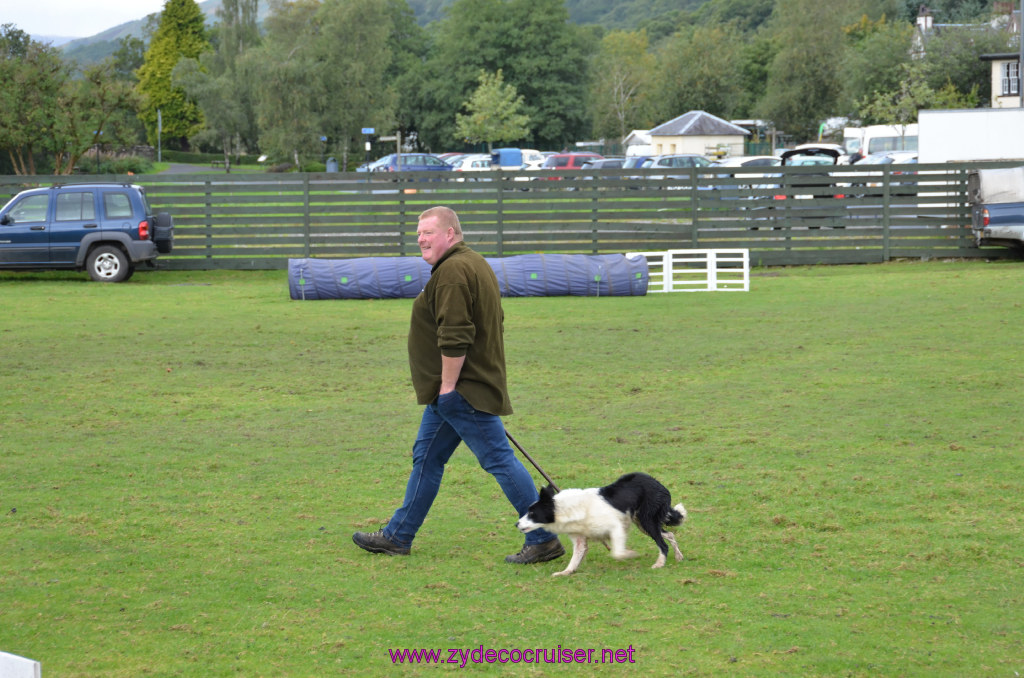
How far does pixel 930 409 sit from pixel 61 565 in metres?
6.82

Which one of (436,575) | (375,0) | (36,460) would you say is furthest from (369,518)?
(375,0)

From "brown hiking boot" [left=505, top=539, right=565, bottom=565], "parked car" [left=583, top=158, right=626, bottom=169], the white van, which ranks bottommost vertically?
"brown hiking boot" [left=505, top=539, right=565, bottom=565]

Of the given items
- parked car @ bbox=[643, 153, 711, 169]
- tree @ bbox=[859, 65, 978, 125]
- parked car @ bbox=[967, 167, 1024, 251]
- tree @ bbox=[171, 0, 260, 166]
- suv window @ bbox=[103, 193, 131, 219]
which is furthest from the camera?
tree @ bbox=[171, 0, 260, 166]

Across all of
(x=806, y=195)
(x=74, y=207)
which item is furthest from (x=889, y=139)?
(x=74, y=207)

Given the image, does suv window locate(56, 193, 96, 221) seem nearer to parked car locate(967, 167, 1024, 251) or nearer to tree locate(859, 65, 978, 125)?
parked car locate(967, 167, 1024, 251)

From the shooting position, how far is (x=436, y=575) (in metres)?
5.72

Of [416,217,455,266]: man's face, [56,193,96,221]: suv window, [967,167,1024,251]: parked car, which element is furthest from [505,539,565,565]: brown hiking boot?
[967,167,1024,251]: parked car

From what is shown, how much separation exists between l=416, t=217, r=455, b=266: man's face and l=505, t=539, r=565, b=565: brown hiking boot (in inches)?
61.9

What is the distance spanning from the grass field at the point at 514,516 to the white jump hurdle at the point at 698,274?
17.4 feet

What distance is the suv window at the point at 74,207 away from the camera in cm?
2114

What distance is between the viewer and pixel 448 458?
5.95 meters

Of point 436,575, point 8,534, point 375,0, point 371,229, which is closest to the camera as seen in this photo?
point 436,575

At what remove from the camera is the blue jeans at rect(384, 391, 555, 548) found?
5.74 metres

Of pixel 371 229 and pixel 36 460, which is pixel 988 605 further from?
pixel 371 229
